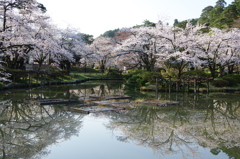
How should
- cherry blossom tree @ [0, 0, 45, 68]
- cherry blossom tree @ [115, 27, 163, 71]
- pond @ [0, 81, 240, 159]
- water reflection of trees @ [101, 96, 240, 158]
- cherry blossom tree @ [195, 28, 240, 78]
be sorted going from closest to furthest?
pond @ [0, 81, 240, 159] → water reflection of trees @ [101, 96, 240, 158] → cherry blossom tree @ [0, 0, 45, 68] → cherry blossom tree @ [195, 28, 240, 78] → cherry blossom tree @ [115, 27, 163, 71]

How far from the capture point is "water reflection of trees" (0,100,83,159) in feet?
20.9

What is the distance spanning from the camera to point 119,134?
7.99 metres

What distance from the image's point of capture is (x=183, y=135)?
307 inches

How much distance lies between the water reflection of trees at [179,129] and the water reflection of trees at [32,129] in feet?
5.57

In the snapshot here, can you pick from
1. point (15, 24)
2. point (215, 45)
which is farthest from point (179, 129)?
point (215, 45)

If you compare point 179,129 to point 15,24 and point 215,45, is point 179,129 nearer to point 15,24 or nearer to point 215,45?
point 15,24

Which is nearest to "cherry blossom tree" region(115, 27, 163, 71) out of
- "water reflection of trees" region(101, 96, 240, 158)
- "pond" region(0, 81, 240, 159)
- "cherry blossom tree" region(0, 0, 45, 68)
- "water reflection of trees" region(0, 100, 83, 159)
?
"cherry blossom tree" region(0, 0, 45, 68)

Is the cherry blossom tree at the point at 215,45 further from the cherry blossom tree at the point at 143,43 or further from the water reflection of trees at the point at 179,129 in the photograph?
the water reflection of trees at the point at 179,129

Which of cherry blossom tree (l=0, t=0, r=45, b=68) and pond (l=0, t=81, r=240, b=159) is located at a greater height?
cherry blossom tree (l=0, t=0, r=45, b=68)

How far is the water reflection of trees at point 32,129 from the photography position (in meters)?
6.38

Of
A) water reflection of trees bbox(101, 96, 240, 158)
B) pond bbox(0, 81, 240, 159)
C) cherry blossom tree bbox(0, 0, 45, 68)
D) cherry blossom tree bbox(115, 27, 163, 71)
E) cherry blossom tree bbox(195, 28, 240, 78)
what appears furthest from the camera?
cherry blossom tree bbox(115, 27, 163, 71)

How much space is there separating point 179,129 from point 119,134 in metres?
2.06

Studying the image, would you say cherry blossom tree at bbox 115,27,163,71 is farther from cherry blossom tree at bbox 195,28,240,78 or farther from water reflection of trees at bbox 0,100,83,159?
water reflection of trees at bbox 0,100,83,159

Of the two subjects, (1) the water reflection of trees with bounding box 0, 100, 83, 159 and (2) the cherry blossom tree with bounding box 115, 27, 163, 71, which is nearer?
(1) the water reflection of trees with bounding box 0, 100, 83, 159
